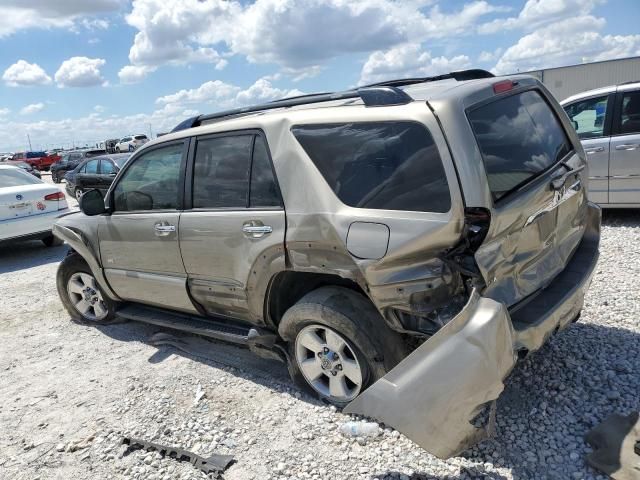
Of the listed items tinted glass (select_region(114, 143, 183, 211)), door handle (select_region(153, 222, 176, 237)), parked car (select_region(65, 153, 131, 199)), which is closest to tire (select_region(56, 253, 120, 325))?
tinted glass (select_region(114, 143, 183, 211))

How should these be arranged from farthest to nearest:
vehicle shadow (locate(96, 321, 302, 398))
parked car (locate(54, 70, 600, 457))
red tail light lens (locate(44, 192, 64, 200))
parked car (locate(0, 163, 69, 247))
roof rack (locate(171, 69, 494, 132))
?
red tail light lens (locate(44, 192, 64, 200))
parked car (locate(0, 163, 69, 247))
vehicle shadow (locate(96, 321, 302, 398))
roof rack (locate(171, 69, 494, 132))
parked car (locate(54, 70, 600, 457))

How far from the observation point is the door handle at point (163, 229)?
12.5 feet

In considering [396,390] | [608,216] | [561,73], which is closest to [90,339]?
[396,390]

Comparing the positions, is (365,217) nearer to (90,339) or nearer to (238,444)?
(238,444)

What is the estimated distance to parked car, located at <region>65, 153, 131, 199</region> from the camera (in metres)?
14.0

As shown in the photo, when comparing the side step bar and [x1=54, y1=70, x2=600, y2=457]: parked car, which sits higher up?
[x1=54, y1=70, x2=600, y2=457]: parked car

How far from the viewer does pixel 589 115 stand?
698cm

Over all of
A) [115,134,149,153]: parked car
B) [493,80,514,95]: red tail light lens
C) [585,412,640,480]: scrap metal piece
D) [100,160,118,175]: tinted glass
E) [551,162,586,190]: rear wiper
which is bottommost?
[585,412,640,480]: scrap metal piece

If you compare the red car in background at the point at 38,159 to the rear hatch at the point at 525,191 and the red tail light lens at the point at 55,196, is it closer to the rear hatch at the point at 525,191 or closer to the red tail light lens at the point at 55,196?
the red tail light lens at the point at 55,196

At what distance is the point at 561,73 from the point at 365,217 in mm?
27897

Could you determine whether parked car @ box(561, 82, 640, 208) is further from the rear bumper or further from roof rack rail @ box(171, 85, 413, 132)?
the rear bumper

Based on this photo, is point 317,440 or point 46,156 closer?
point 317,440

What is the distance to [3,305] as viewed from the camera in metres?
6.26

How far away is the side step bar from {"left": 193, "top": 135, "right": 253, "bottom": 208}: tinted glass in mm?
911
